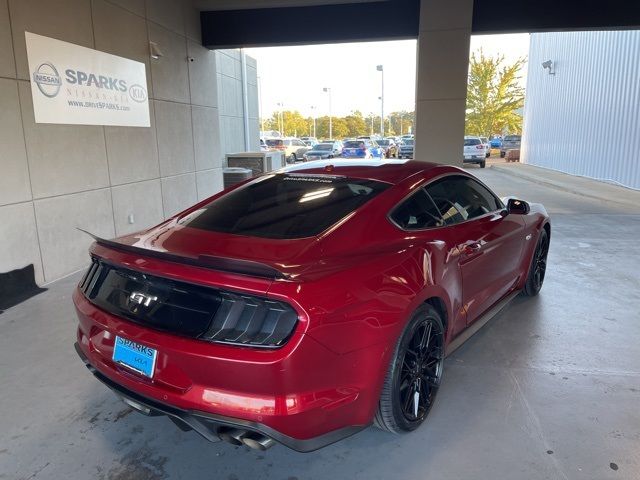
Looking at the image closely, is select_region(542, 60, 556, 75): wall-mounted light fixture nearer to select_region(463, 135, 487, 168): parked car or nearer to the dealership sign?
select_region(463, 135, 487, 168): parked car

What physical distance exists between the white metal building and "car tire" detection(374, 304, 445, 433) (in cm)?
1378

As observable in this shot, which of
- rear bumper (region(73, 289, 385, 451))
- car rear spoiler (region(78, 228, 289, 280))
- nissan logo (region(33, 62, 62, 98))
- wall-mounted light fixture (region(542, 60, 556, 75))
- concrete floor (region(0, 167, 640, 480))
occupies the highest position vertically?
wall-mounted light fixture (region(542, 60, 556, 75))

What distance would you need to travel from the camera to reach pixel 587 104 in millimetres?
16812

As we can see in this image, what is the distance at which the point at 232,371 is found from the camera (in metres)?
1.92

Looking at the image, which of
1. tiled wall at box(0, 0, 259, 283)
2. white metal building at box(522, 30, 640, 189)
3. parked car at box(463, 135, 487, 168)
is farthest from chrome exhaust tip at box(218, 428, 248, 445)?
parked car at box(463, 135, 487, 168)

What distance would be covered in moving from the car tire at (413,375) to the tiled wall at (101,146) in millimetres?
4273

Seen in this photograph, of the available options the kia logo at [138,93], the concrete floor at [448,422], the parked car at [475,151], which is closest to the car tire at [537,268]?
the concrete floor at [448,422]

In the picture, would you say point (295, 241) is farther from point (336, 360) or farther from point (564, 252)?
→ point (564, 252)

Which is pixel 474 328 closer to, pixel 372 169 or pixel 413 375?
pixel 413 375

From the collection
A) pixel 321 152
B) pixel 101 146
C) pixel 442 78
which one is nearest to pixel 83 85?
pixel 101 146

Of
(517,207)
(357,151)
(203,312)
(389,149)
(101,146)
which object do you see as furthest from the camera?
(389,149)

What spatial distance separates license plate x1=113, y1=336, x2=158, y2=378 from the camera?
2117mm

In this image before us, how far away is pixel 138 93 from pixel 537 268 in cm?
596

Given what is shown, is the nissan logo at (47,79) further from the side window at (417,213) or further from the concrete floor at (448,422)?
the side window at (417,213)
